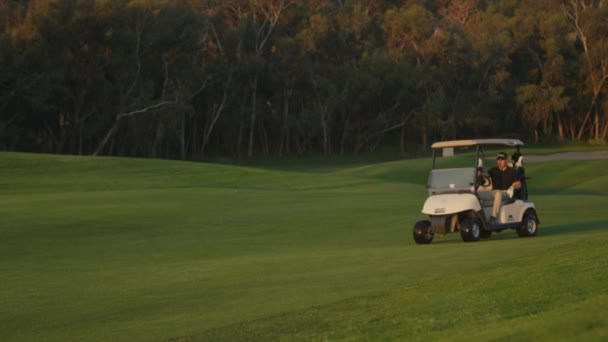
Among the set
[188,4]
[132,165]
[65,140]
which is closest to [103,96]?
[65,140]

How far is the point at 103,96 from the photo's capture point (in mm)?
67062

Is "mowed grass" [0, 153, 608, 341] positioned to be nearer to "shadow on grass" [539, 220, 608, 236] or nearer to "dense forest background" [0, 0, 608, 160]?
"shadow on grass" [539, 220, 608, 236]

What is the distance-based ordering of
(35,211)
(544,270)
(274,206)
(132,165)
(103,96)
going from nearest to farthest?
(544,270)
(35,211)
(274,206)
(132,165)
(103,96)

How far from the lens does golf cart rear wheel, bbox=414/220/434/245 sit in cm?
2009

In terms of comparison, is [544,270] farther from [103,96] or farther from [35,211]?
[103,96]

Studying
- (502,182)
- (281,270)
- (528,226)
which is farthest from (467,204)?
(281,270)

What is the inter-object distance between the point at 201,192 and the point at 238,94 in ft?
148

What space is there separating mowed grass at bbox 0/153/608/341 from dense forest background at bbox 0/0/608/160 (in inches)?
1278

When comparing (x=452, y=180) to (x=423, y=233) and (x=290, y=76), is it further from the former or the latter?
(x=290, y=76)

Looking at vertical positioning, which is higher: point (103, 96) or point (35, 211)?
point (103, 96)

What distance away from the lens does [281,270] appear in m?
16.0

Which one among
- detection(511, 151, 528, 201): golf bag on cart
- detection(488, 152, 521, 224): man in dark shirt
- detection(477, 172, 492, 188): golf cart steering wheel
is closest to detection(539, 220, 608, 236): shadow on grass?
detection(511, 151, 528, 201): golf bag on cart

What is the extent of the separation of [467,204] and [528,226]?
1.94m

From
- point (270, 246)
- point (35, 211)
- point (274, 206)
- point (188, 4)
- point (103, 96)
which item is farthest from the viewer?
point (188, 4)
